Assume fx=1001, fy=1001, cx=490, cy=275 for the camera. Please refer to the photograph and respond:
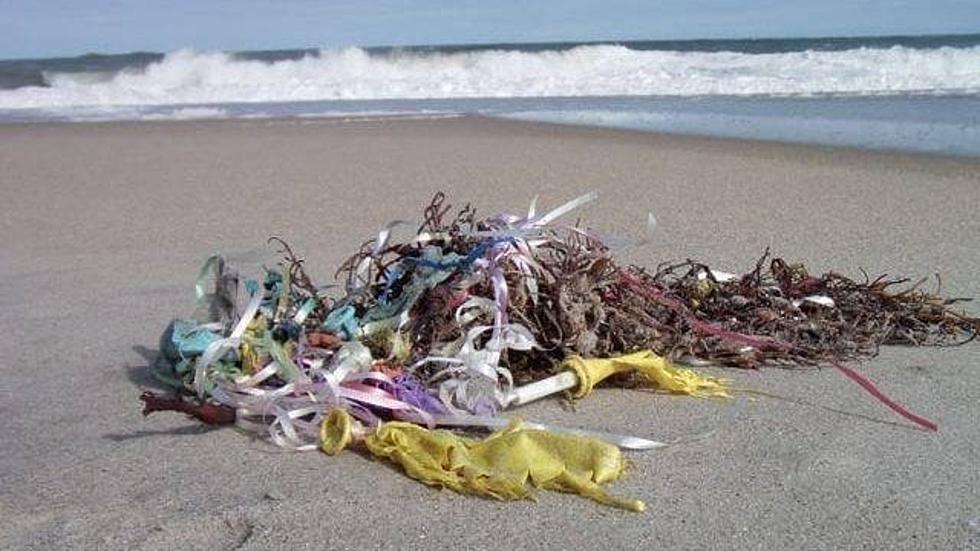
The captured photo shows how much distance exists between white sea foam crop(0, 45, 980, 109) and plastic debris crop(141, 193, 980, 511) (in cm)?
1360

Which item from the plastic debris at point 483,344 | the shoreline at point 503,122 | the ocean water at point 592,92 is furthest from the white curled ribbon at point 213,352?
the ocean water at point 592,92

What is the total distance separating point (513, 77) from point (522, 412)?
20.7 m

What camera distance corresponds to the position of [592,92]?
18.2 metres

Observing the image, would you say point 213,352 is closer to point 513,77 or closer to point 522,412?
point 522,412

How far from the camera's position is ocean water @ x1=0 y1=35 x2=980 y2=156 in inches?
429

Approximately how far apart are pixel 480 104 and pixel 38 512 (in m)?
14.9

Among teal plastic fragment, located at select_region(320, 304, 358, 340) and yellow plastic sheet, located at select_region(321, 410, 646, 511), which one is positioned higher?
teal plastic fragment, located at select_region(320, 304, 358, 340)

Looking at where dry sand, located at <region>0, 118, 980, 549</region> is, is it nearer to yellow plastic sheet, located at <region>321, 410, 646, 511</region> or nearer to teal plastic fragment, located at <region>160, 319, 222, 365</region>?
yellow plastic sheet, located at <region>321, 410, 646, 511</region>

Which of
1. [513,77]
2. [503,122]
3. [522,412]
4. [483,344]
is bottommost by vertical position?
[513,77]

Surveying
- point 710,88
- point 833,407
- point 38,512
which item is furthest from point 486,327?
point 710,88

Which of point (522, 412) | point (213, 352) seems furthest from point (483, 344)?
point (213, 352)

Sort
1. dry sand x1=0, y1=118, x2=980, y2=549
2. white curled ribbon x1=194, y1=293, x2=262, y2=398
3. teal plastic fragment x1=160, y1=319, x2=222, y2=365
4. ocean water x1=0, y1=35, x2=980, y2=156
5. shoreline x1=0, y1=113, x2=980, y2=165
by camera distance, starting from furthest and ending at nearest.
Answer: ocean water x1=0, y1=35, x2=980, y2=156 < shoreline x1=0, y1=113, x2=980, y2=165 < teal plastic fragment x1=160, y1=319, x2=222, y2=365 < white curled ribbon x1=194, y1=293, x2=262, y2=398 < dry sand x1=0, y1=118, x2=980, y2=549

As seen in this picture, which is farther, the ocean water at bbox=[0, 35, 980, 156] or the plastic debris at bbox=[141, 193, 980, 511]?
A: the ocean water at bbox=[0, 35, 980, 156]

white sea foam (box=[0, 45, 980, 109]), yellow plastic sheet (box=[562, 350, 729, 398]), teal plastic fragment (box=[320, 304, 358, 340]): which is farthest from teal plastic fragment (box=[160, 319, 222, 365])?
white sea foam (box=[0, 45, 980, 109])
